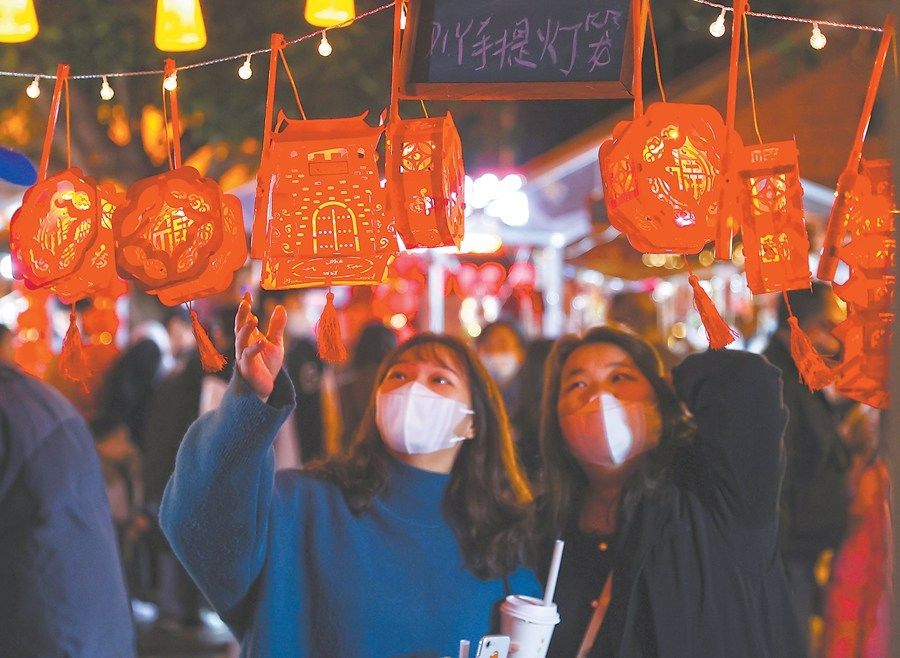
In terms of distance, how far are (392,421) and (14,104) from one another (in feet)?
24.9

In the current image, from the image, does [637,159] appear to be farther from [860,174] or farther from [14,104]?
[14,104]

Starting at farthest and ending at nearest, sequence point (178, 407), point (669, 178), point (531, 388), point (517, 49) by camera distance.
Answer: point (178, 407) < point (531, 388) < point (517, 49) < point (669, 178)

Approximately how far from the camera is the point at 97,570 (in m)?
3.37

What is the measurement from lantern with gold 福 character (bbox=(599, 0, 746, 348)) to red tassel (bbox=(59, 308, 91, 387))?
1.53 meters

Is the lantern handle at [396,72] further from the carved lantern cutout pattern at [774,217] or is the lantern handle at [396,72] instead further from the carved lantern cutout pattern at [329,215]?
the carved lantern cutout pattern at [774,217]

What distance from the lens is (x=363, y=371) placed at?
7371mm

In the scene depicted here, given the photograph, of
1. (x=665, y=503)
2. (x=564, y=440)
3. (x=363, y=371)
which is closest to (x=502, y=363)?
(x=363, y=371)

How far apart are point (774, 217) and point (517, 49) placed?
0.79 metres

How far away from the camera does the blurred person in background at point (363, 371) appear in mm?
7328

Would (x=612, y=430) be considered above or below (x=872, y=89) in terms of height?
below

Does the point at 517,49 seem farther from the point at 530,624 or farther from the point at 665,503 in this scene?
the point at 530,624

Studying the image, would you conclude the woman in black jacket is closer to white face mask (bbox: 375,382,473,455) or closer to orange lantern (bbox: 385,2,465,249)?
white face mask (bbox: 375,382,473,455)

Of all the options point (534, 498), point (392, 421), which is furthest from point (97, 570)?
point (534, 498)

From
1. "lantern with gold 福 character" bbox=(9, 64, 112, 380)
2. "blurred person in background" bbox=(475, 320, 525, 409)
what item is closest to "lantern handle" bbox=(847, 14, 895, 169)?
"lantern with gold 福 character" bbox=(9, 64, 112, 380)
